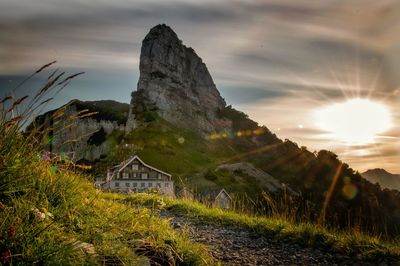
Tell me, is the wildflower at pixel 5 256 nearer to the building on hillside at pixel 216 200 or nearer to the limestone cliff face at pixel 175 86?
the building on hillside at pixel 216 200

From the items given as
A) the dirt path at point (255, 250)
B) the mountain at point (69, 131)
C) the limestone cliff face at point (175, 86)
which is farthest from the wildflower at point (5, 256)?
Answer: the limestone cliff face at point (175, 86)

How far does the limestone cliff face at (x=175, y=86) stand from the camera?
160 m

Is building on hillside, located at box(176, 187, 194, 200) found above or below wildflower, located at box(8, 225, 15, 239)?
below

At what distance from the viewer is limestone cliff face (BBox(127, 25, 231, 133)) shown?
160000 millimetres

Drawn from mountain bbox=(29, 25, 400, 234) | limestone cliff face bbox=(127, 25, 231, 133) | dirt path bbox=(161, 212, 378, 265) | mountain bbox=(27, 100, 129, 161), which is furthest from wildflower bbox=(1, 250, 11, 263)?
limestone cliff face bbox=(127, 25, 231, 133)

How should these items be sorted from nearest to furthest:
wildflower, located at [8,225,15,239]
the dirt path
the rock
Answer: wildflower, located at [8,225,15,239] → the dirt path → the rock

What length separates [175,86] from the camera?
172000 mm

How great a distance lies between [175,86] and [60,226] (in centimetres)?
16815

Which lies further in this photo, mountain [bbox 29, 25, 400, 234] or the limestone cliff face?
the limestone cliff face

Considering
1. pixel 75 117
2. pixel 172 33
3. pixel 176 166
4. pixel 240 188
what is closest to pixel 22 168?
pixel 75 117

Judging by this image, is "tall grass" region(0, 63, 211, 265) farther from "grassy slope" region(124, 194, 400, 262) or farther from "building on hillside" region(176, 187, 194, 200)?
"building on hillside" region(176, 187, 194, 200)

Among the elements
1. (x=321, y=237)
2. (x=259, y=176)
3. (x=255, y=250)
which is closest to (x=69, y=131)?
(x=255, y=250)

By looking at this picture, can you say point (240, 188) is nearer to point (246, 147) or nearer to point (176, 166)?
point (176, 166)

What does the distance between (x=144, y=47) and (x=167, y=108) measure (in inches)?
1518
